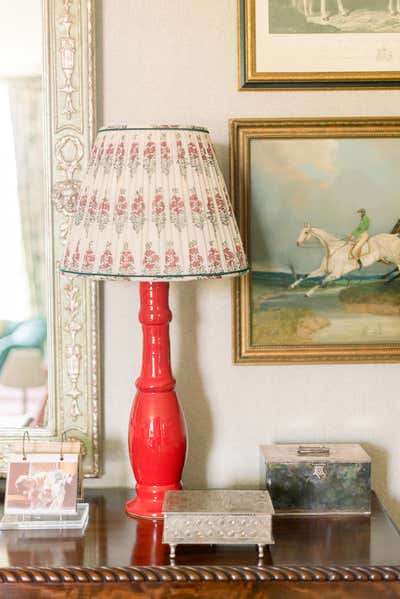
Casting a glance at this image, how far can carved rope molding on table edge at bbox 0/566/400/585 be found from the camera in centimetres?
151

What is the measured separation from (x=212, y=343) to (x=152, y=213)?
51 centimetres

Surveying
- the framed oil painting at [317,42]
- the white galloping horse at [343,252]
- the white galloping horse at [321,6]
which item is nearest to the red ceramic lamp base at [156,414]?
the white galloping horse at [343,252]

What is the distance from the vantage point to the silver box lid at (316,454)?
1776 millimetres

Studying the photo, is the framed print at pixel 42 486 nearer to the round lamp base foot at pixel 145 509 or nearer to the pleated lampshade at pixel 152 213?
the round lamp base foot at pixel 145 509

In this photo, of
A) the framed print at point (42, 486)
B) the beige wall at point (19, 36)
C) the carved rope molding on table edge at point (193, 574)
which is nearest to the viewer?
the carved rope molding on table edge at point (193, 574)

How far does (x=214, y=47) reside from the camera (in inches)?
73.9

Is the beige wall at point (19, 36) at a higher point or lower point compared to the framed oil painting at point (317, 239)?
higher

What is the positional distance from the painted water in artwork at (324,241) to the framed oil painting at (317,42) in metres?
0.14

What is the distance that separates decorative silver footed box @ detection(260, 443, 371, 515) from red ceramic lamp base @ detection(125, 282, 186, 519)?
206mm

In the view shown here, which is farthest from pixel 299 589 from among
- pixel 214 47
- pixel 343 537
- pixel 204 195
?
pixel 214 47

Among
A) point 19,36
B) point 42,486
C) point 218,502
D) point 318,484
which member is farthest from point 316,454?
point 19,36

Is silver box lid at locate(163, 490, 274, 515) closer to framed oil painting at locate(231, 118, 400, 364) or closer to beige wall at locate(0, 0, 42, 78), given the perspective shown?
framed oil painting at locate(231, 118, 400, 364)

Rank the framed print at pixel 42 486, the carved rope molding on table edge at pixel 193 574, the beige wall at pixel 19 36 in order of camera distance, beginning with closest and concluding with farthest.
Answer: the carved rope molding on table edge at pixel 193 574
the framed print at pixel 42 486
the beige wall at pixel 19 36

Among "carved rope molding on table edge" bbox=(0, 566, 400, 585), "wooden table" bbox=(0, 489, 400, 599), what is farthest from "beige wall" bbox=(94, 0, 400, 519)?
"carved rope molding on table edge" bbox=(0, 566, 400, 585)
